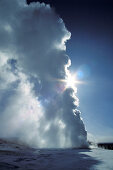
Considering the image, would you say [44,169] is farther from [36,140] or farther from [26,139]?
[26,139]

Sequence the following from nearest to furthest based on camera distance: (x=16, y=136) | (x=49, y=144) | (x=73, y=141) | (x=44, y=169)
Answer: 1. (x=44, y=169)
2. (x=73, y=141)
3. (x=49, y=144)
4. (x=16, y=136)

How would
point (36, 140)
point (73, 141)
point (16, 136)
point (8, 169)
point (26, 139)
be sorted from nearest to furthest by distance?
point (8, 169), point (73, 141), point (36, 140), point (26, 139), point (16, 136)

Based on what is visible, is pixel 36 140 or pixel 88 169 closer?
pixel 88 169

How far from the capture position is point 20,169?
11773mm

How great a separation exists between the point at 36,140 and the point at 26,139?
7.32 meters

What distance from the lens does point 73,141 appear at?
168 ft

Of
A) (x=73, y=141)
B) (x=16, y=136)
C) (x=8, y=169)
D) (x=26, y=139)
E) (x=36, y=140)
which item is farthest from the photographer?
(x=16, y=136)

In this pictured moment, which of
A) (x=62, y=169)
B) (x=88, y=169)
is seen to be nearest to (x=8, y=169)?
(x=62, y=169)

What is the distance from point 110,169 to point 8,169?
26.8 feet

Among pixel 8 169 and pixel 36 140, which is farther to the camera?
pixel 36 140

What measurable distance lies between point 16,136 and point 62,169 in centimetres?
6863

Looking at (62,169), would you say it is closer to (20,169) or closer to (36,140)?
(20,169)

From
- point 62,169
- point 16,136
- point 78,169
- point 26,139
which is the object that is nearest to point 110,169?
point 78,169

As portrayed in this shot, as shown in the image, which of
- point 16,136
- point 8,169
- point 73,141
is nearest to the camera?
point 8,169
